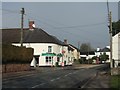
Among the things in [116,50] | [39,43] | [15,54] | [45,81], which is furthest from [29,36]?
[45,81]

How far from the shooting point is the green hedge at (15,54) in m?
36.7

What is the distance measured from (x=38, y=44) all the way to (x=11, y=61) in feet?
103

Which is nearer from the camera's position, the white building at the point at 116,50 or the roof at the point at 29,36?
the white building at the point at 116,50

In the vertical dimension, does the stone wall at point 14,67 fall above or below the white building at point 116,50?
→ below

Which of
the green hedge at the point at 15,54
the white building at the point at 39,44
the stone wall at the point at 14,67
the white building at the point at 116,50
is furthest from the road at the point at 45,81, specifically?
the white building at the point at 39,44

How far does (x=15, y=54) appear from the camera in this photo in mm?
40125

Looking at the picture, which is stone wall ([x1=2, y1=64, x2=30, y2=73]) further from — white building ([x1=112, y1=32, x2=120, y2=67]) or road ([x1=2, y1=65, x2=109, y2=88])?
white building ([x1=112, y1=32, x2=120, y2=67])

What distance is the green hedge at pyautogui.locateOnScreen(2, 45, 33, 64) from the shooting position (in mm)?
36731

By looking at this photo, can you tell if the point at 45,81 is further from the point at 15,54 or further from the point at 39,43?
the point at 39,43

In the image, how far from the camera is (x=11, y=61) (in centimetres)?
3966

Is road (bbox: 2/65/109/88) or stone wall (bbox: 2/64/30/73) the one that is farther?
stone wall (bbox: 2/64/30/73)

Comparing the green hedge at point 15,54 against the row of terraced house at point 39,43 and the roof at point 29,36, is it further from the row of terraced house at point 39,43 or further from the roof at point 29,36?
the roof at point 29,36

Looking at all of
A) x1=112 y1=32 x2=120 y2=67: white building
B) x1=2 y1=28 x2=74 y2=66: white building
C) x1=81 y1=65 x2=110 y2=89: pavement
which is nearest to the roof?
x1=2 y1=28 x2=74 y2=66: white building

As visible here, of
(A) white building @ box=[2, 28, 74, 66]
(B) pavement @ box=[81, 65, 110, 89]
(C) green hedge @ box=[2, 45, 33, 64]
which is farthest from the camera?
(A) white building @ box=[2, 28, 74, 66]
